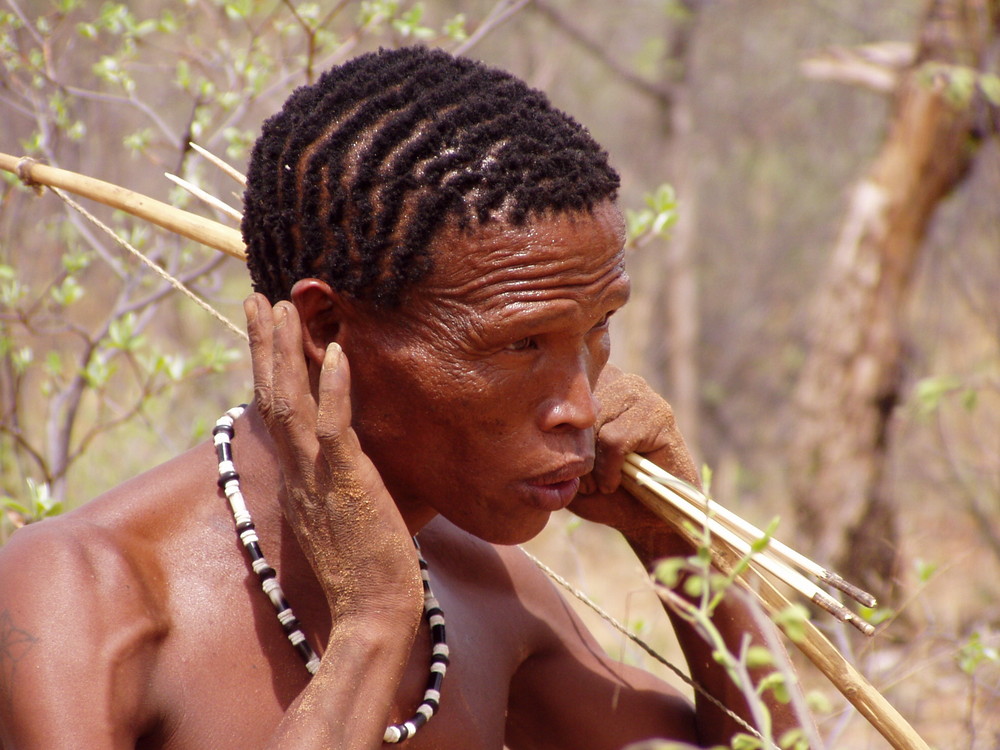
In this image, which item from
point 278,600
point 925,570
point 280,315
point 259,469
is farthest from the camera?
point 925,570

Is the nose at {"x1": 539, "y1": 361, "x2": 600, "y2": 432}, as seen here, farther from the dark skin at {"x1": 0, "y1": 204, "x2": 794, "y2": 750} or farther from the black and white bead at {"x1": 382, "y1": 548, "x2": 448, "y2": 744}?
the black and white bead at {"x1": 382, "y1": 548, "x2": 448, "y2": 744}

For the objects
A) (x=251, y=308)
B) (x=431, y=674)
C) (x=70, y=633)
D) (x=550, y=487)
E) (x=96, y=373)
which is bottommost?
(x=431, y=674)

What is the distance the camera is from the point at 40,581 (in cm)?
168

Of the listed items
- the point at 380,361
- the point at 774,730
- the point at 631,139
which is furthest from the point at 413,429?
the point at 631,139

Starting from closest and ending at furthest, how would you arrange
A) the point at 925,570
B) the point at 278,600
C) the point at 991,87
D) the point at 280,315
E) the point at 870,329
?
the point at 280,315, the point at 278,600, the point at 925,570, the point at 991,87, the point at 870,329

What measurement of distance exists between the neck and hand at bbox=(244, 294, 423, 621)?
213mm

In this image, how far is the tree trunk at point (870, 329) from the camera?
634 centimetres

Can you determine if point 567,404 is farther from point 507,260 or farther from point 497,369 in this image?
point 507,260

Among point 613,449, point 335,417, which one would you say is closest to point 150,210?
point 335,417

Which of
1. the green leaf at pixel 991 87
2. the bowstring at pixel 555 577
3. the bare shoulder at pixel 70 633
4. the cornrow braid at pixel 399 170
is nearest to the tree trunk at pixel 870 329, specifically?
the green leaf at pixel 991 87

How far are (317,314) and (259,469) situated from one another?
31 centimetres

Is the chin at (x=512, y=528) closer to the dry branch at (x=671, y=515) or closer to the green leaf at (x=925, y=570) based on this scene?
the dry branch at (x=671, y=515)

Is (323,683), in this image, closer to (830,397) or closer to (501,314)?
(501,314)

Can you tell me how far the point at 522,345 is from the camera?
6.05 ft
